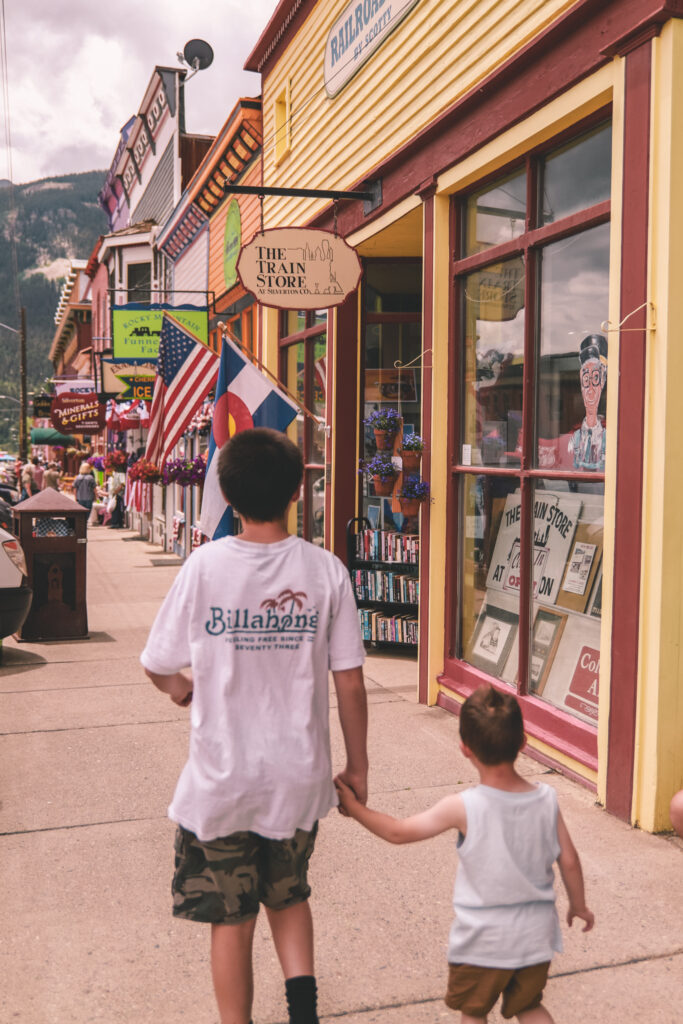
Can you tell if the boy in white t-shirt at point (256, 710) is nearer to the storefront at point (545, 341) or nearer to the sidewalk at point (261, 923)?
the sidewalk at point (261, 923)

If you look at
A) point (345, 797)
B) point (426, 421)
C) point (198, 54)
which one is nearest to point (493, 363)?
point (426, 421)

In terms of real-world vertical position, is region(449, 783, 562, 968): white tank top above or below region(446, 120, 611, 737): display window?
below

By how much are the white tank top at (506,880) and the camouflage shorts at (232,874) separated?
1.55 feet

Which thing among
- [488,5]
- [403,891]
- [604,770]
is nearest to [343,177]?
[488,5]

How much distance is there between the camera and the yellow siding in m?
6.05

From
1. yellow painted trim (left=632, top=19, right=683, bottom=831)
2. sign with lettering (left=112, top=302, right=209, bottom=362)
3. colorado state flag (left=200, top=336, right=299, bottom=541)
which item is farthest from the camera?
sign with lettering (left=112, top=302, right=209, bottom=362)

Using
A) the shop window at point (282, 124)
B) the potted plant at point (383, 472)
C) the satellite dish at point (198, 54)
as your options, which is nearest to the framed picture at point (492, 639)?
the potted plant at point (383, 472)

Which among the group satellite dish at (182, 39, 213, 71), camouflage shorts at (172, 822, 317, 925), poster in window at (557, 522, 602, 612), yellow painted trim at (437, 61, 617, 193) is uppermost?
satellite dish at (182, 39, 213, 71)

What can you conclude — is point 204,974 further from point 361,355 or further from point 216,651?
point 361,355

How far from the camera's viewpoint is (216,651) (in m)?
2.56

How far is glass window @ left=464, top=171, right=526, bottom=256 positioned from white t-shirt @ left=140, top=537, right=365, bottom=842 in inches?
161

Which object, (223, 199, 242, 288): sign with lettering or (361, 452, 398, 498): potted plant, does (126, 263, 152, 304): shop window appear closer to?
(223, 199, 242, 288): sign with lettering

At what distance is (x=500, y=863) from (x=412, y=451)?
5195 mm

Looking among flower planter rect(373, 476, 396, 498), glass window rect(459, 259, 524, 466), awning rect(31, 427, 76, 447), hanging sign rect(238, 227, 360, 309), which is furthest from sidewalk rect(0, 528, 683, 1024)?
awning rect(31, 427, 76, 447)
